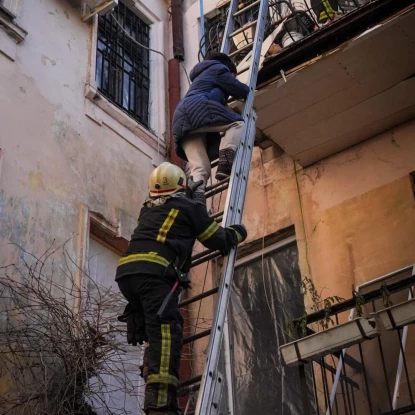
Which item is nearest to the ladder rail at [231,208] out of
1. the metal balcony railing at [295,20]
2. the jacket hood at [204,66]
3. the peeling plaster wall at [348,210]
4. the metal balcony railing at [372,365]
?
the jacket hood at [204,66]

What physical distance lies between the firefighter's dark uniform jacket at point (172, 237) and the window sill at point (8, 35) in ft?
11.3

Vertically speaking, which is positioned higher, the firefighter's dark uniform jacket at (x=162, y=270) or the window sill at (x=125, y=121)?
the window sill at (x=125, y=121)

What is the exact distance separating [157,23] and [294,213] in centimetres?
399

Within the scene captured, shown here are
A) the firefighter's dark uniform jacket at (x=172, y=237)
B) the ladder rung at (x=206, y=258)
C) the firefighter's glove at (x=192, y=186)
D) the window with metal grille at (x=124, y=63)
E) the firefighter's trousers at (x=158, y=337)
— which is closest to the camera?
the firefighter's trousers at (x=158, y=337)

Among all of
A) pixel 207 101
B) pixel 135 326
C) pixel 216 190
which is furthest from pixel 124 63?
pixel 135 326

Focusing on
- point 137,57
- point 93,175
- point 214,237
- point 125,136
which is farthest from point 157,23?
point 214,237

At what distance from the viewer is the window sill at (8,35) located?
7.55 meters

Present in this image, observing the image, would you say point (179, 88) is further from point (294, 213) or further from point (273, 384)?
point (273, 384)

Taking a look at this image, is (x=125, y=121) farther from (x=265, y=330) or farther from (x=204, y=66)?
(x=265, y=330)

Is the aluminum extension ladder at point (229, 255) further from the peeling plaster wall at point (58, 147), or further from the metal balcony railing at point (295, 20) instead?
the peeling plaster wall at point (58, 147)

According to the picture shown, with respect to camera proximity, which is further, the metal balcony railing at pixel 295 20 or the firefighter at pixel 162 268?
the metal balcony railing at pixel 295 20

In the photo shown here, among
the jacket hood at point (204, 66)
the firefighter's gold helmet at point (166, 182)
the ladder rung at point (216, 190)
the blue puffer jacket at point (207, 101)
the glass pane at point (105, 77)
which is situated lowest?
the firefighter's gold helmet at point (166, 182)

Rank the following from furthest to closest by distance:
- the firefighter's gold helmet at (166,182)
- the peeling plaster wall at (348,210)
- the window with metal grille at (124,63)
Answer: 1. the window with metal grille at (124,63)
2. the peeling plaster wall at (348,210)
3. the firefighter's gold helmet at (166,182)

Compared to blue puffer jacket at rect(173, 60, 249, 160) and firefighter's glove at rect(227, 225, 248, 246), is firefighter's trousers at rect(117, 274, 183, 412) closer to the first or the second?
firefighter's glove at rect(227, 225, 248, 246)
